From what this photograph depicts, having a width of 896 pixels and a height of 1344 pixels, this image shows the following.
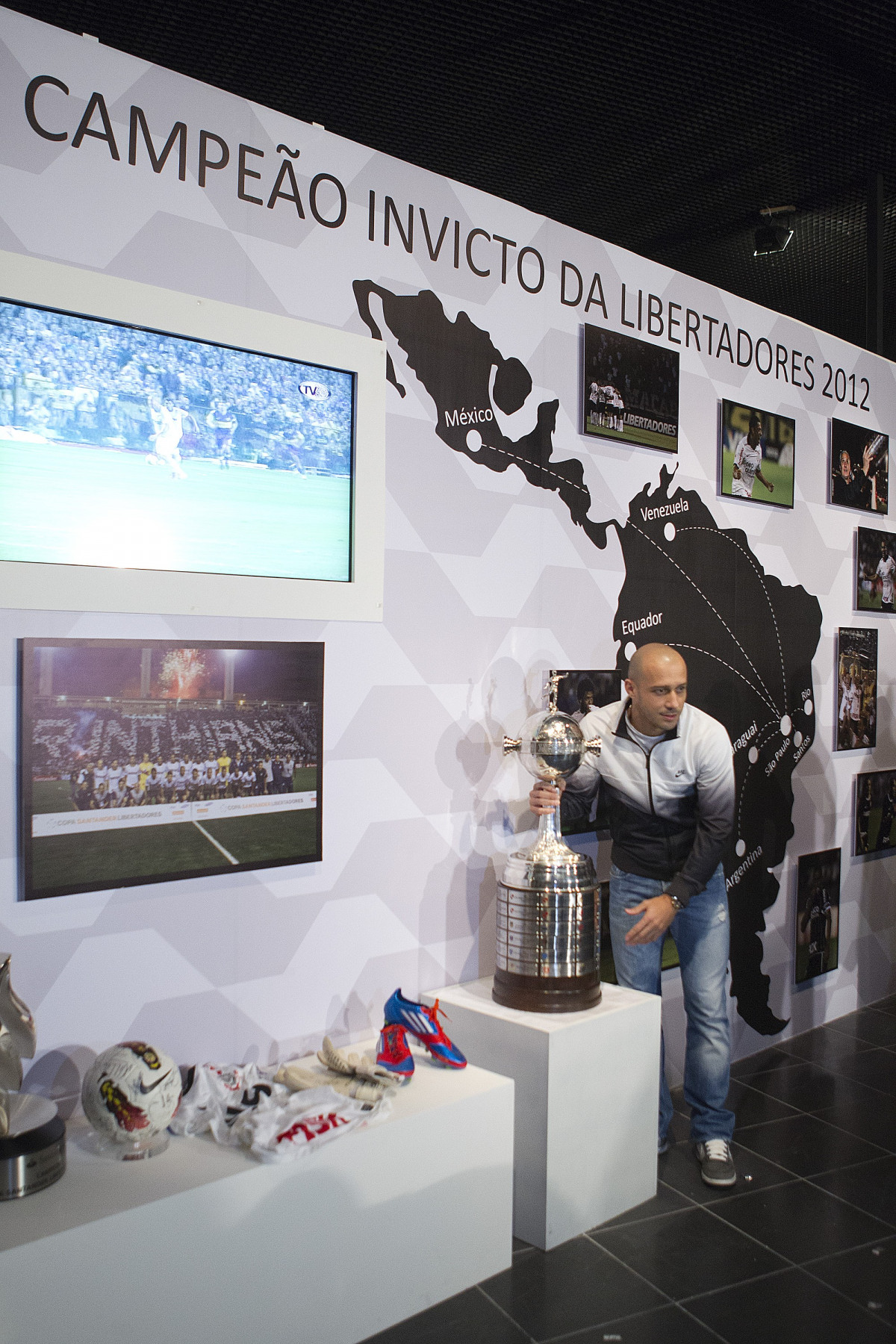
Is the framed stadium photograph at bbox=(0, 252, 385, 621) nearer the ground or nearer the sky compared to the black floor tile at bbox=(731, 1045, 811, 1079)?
nearer the sky

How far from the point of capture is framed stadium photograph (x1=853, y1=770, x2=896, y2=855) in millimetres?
4773

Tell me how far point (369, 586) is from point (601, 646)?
1.04 m

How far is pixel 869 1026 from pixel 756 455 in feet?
8.22

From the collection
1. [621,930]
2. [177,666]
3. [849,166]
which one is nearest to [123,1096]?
[177,666]

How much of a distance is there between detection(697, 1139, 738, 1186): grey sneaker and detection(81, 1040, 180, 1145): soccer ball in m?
1.68

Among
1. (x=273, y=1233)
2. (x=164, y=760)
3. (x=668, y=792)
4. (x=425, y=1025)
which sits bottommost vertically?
(x=273, y=1233)

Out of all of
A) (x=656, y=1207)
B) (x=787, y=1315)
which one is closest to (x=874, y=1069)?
(x=656, y=1207)

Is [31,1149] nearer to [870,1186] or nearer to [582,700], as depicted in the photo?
[582,700]

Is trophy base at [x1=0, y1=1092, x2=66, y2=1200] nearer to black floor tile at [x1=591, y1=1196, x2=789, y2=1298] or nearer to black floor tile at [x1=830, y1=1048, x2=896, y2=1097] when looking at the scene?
black floor tile at [x1=591, y1=1196, x2=789, y2=1298]

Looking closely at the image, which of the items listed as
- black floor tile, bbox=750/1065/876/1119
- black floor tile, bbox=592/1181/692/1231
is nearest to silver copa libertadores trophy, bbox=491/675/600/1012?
black floor tile, bbox=592/1181/692/1231

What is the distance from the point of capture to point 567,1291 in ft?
8.05

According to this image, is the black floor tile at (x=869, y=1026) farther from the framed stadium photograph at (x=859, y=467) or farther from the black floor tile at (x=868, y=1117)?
the framed stadium photograph at (x=859, y=467)

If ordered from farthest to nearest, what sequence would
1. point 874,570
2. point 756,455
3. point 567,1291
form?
point 874,570
point 756,455
point 567,1291

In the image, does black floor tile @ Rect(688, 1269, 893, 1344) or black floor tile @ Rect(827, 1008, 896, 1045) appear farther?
black floor tile @ Rect(827, 1008, 896, 1045)
